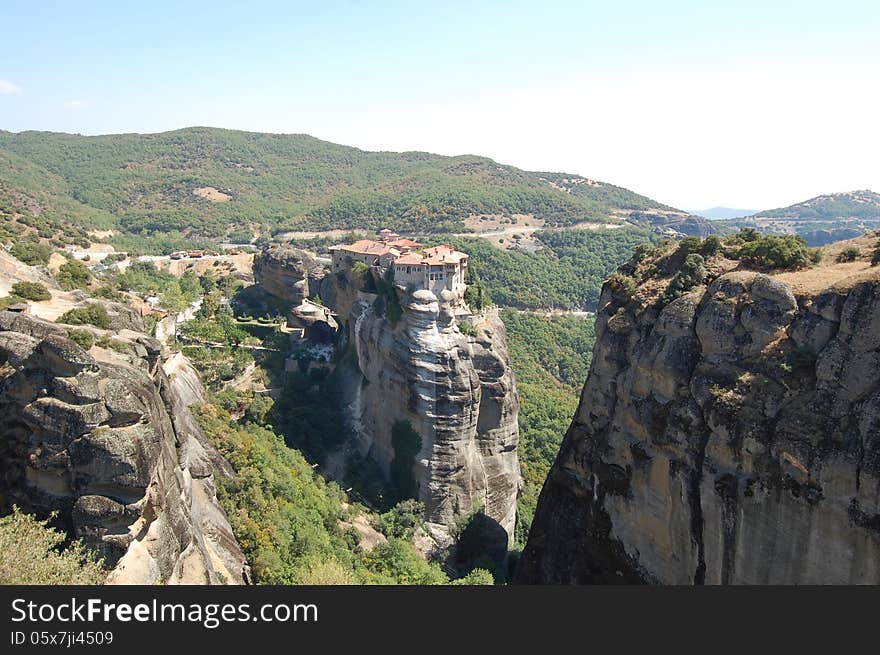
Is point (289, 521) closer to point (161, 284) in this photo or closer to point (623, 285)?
point (623, 285)

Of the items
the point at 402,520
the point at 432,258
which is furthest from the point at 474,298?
the point at 402,520

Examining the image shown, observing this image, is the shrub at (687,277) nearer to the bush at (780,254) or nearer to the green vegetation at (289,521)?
the bush at (780,254)

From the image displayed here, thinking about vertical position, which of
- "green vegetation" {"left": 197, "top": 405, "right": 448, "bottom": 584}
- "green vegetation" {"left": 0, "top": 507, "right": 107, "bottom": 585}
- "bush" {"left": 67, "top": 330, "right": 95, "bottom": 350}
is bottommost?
"green vegetation" {"left": 197, "top": 405, "right": 448, "bottom": 584}

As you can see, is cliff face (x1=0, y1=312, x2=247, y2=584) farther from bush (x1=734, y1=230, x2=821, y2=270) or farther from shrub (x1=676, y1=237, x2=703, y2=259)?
bush (x1=734, y1=230, x2=821, y2=270)

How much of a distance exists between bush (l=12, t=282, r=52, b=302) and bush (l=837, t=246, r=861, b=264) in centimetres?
3258

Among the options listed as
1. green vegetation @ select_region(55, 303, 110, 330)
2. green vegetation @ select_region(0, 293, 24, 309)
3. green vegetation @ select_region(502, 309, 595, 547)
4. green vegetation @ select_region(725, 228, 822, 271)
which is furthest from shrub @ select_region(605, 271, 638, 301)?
green vegetation @ select_region(0, 293, 24, 309)

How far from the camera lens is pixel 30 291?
27.8 metres

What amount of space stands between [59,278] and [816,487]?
41.5 m

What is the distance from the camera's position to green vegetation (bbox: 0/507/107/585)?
1446cm

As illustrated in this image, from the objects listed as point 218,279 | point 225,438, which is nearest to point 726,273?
point 225,438

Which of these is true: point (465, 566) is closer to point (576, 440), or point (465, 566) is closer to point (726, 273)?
point (576, 440)

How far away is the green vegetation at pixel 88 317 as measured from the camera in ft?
83.4

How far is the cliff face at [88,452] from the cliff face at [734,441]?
14.6 meters

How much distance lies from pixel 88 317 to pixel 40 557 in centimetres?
1351
